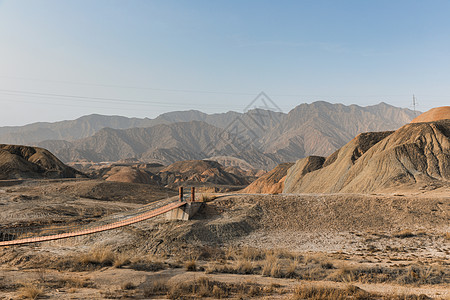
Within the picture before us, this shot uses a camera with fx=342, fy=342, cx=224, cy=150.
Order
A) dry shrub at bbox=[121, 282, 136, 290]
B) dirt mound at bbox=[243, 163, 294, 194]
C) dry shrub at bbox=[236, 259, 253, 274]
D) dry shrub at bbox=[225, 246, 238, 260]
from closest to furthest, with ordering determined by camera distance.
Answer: dry shrub at bbox=[121, 282, 136, 290], dry shrub at bbox=[236, 259, 253, 274], dry shrub at bbox=[225, 246, 238, 260], dirt mound at bbox=[243, 163, 294, 194]

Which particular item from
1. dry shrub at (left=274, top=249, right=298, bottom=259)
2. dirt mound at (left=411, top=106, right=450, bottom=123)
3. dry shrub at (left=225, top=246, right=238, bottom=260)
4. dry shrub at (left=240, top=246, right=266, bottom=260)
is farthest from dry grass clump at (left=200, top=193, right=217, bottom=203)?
dirt mound at (left=411, top=106, right=450, bottom=123)

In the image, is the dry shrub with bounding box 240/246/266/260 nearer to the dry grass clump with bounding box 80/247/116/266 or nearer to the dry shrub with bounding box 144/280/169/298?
the dry shrub with bounding box 144/280/169/298

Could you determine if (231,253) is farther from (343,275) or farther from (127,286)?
(127,286)

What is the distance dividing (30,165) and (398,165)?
65290mm

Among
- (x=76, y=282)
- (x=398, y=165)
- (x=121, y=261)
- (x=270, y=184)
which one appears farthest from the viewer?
(x=270, y=184)

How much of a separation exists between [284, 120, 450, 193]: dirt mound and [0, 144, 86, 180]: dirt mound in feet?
167

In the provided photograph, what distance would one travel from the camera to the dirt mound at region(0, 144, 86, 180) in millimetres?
62406

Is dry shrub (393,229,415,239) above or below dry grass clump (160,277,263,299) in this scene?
below

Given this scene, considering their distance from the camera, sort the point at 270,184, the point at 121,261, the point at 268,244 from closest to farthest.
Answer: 1. the point at 121,261
2. the point at 268,244
3. the point at 270,184

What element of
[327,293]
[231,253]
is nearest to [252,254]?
[231,253]

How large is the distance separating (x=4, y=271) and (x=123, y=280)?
6.50 metres

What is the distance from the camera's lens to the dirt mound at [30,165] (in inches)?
2457

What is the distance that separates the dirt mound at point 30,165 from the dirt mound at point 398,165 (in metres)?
50.8

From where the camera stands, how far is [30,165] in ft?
223
